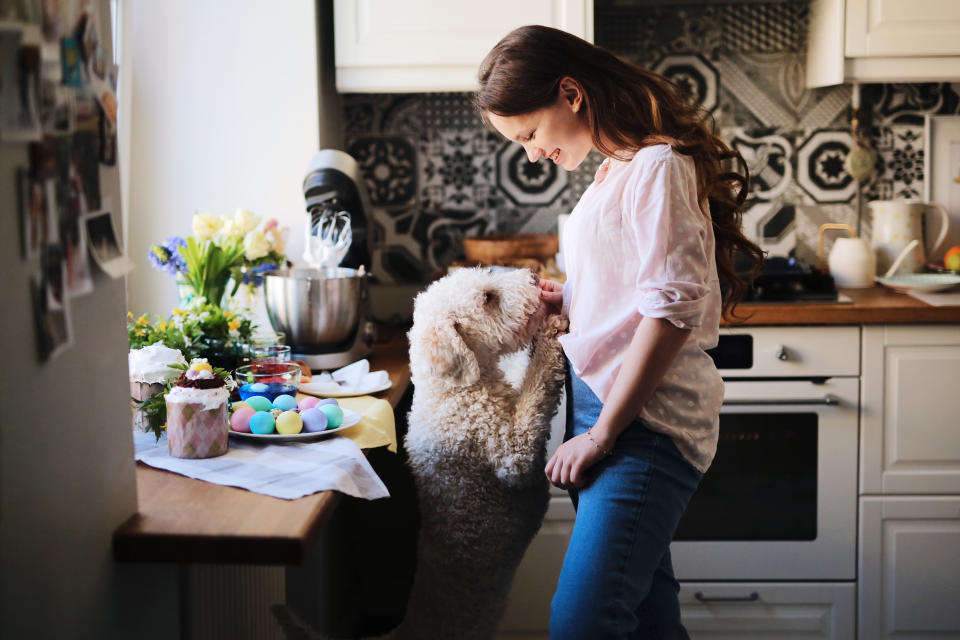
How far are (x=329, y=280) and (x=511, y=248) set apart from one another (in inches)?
29.3

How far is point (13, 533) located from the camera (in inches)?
35.0

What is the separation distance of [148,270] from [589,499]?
148 centimetres

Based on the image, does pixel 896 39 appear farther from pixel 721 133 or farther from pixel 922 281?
pixel 922 281

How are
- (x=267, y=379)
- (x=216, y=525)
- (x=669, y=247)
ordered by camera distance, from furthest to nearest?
1. (x=267, y=379)
2. (x=669, y=247)
3. (x=216, y=525)

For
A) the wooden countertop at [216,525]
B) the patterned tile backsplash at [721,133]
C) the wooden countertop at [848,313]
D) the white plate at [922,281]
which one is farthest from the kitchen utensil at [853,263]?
the wooden countertop at [216,525]

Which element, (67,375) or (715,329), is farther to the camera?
(715,329)

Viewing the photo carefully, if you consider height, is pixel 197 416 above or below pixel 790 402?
above

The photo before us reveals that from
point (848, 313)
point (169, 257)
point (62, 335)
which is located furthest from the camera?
point (848, 313)

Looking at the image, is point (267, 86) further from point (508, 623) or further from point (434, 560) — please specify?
point (508, 623)

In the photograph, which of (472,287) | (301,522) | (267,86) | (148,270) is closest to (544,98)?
(472,287)

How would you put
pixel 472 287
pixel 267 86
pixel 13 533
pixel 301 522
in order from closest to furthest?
1. pixel 13 533
2. pixel 301 522
3. pixel 472 287
4. pixel 267 86

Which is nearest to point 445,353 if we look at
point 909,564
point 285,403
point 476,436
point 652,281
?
point 476,436

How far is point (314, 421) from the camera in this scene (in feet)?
4.80

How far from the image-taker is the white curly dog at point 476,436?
1.57 meters
